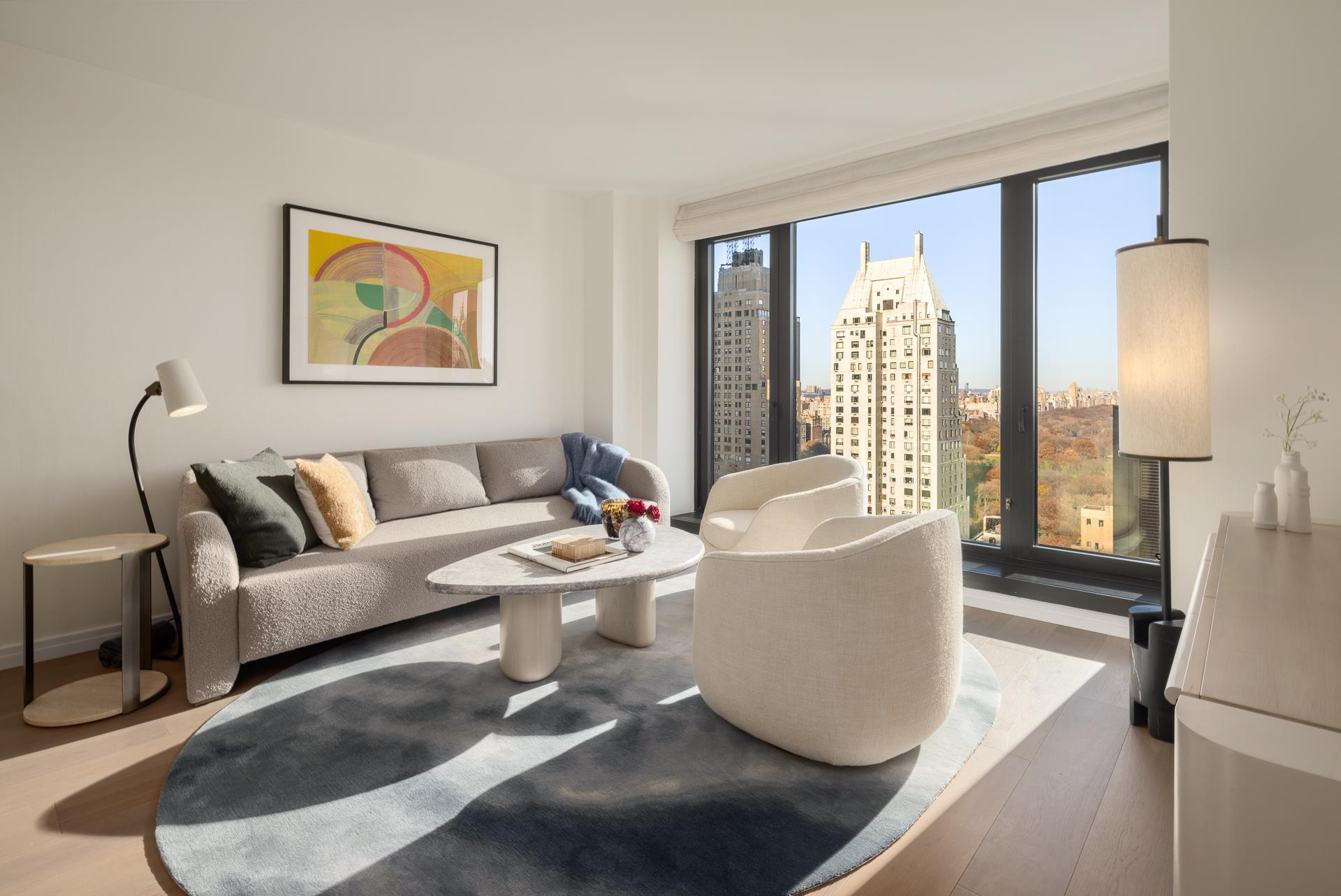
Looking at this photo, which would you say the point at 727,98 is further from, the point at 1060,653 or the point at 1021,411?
the point at 1060,653

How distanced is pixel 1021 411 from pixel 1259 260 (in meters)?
1.44

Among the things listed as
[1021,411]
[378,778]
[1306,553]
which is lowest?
[378,778]

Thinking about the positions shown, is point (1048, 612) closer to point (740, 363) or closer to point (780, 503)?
point (780, 503)

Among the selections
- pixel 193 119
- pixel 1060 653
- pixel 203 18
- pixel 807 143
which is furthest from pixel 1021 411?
pixel 193 119

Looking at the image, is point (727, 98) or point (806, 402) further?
point (806, 402)

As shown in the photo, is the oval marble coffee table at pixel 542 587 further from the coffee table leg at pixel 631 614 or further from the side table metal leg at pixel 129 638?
the side table metal leg at pixel 129 638

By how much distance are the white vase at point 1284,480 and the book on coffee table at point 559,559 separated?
2.09 meters

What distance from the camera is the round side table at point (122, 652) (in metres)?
2.39

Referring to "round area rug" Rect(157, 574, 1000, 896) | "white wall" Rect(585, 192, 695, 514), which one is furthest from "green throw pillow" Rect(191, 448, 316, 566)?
"white wall" Rect(585, 192, 695, 514)

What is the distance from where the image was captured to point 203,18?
2.65 meters

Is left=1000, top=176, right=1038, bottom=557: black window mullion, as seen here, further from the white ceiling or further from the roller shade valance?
the white ceiling

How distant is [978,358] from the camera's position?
3893mm

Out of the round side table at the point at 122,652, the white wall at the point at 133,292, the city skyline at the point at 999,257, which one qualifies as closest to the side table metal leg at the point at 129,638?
the round side table at the point at 122,652

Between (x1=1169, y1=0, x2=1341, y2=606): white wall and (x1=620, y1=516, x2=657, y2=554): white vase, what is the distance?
79.3 inches
